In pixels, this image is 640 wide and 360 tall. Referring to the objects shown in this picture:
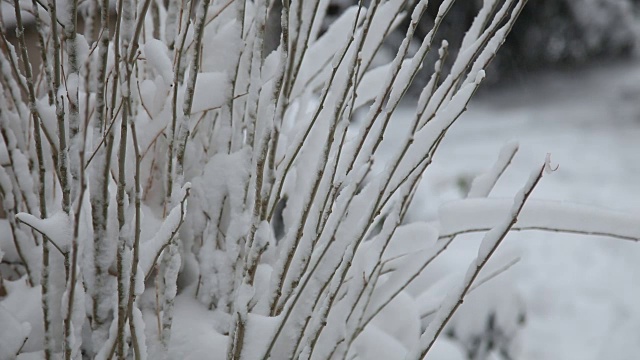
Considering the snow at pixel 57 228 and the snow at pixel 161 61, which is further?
the snow at pixel 161 61

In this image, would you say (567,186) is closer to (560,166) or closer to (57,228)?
(560,166)

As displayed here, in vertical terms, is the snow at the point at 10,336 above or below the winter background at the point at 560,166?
below

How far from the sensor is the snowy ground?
4070 millimetres

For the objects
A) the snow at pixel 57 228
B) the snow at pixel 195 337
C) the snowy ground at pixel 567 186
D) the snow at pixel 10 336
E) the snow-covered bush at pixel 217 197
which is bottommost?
the snow at pixel 10 336

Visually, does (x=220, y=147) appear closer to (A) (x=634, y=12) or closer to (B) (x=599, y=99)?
(B) (x=599, y=99)

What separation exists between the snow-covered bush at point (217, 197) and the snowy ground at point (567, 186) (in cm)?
40

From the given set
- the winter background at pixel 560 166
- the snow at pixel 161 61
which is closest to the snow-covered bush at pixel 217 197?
the snow at pixel 161 61

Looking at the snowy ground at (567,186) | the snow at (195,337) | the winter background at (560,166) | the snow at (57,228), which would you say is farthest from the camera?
the snowy ground at (567,186)

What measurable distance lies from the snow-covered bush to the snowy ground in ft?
1.32

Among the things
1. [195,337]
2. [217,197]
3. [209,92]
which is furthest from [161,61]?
[195,337]

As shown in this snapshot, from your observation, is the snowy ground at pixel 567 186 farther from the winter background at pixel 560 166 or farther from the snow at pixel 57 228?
the snow at pixel 57 228

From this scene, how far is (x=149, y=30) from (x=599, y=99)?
375 inches

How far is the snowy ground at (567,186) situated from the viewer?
4.07 meters

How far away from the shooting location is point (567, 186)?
625 centimetres
